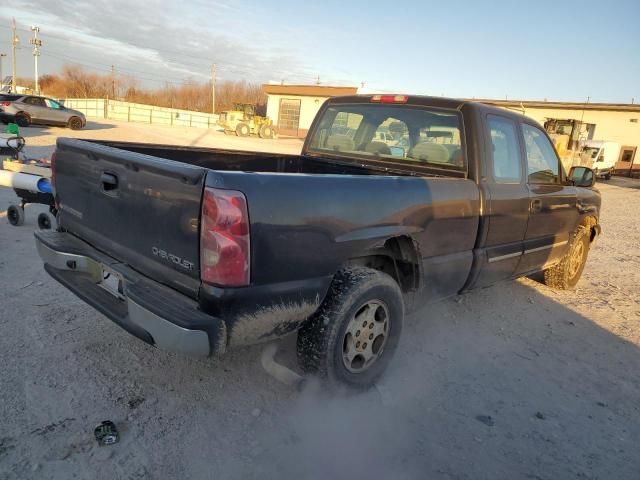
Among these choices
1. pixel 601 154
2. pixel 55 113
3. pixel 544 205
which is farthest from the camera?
pixel 601 154

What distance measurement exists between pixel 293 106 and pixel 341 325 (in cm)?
4398

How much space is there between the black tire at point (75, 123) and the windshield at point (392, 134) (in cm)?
2301

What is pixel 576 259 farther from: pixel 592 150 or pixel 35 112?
pixel 592 150

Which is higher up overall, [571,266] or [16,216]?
[571,266]

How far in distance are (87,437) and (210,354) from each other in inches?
32.8

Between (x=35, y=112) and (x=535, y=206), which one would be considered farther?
(x=35, y=112)

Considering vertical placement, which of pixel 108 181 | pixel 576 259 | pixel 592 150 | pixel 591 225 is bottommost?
pixel 576 259

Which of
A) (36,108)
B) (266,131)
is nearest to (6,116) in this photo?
(36,108)

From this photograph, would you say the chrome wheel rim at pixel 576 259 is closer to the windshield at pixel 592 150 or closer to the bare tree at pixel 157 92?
the windshield at pixel 592 150

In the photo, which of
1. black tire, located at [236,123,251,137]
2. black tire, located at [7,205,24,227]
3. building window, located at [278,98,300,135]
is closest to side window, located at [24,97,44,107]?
black tire, located at [236,123,251,137]

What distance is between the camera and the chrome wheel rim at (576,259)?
5.71 m

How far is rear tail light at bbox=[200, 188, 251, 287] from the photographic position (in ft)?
7.29

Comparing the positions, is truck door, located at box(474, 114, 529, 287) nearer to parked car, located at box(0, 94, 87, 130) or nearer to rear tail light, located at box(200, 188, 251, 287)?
rear tail light, located at box(200, 188, 251, 287)

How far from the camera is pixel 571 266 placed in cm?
576
